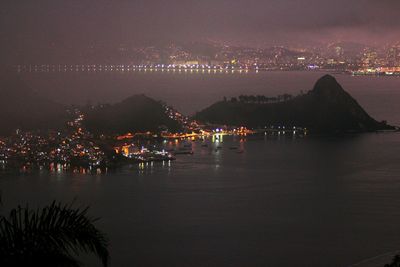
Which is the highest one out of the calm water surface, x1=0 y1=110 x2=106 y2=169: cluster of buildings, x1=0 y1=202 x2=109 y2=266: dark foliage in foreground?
x1=0 y1=202 x2=109 y2=266: dark foliage in foreground

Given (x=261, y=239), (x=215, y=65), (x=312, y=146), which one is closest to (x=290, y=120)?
(x=312, y=146)

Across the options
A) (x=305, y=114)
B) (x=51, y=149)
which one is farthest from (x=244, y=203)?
(x=305, y=114)

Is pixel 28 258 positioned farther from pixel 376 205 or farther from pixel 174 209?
pixel 376 205

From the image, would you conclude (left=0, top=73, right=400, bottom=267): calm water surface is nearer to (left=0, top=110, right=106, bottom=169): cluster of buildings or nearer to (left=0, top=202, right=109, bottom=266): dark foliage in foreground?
(left=0, top=110, right=106, bottom=169): cluster of buildings

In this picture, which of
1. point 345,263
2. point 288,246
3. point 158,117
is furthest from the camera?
point 158,117

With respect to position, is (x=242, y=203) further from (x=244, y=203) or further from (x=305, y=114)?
(x=305, y=114)

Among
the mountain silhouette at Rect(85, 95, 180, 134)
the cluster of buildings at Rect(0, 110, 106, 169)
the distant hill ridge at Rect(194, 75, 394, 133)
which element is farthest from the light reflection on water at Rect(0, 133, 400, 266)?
the distant hill ridge at Rect(194, 75, 394, 133)
